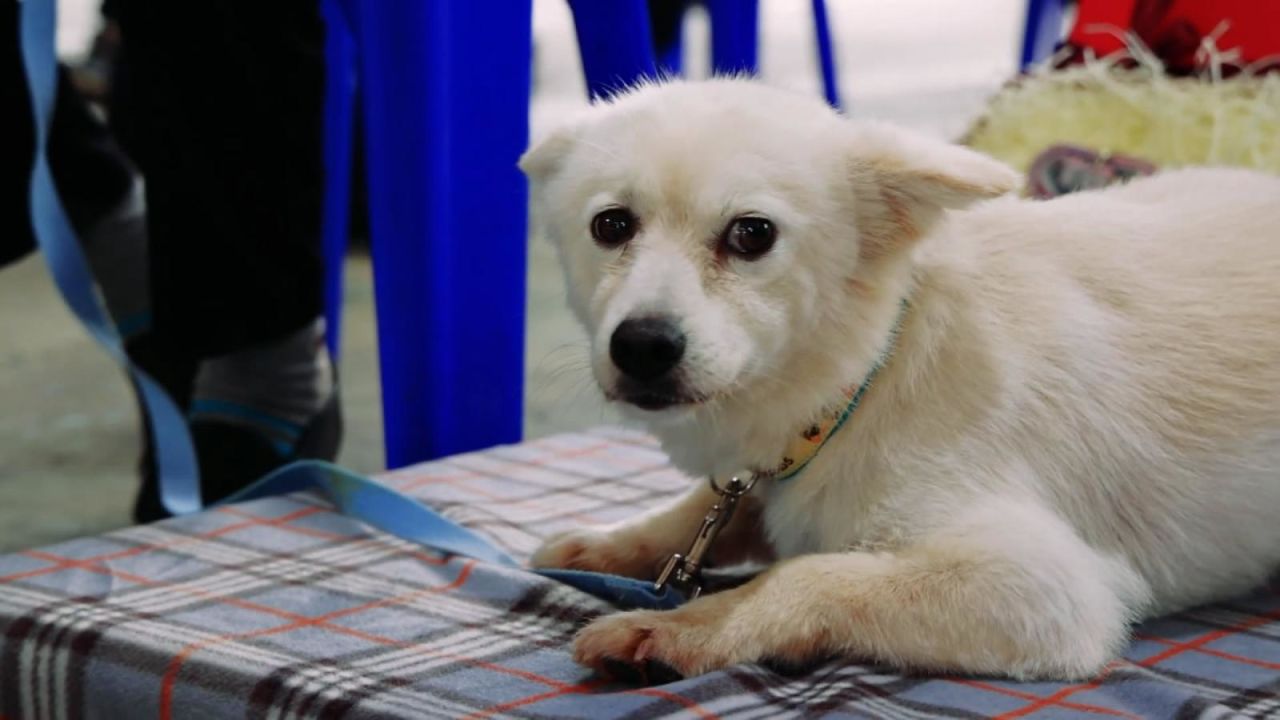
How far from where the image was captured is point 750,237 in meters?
1.16

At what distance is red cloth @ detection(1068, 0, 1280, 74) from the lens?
7.77 feet

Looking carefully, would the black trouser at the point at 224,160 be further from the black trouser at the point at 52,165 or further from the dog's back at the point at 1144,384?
the dog's back at the point at 1144,384

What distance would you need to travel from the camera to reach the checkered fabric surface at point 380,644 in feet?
3.43

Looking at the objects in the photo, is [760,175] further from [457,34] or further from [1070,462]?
[457,34]

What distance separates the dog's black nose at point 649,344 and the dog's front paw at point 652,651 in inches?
8.3

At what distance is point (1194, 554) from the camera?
1243 millimetres

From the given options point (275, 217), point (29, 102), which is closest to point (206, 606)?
point (275, 217)

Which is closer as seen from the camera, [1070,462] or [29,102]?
[1070,462]

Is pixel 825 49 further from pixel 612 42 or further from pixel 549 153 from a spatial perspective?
pixel 549 153

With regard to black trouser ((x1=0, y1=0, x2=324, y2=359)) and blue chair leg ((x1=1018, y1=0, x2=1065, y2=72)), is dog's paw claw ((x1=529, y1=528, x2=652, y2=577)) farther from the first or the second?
blue chair leg ((x1=1018, y1=0, x2=1065, y2=72))

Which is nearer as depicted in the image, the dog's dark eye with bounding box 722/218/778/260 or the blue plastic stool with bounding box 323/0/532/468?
the dog's dark eye with bounding box 722/218/778/260

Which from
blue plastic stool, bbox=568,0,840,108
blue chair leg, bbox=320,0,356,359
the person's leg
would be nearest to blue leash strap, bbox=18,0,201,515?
the person's leg

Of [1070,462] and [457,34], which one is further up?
[457,34]

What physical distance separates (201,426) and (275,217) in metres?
0.34
